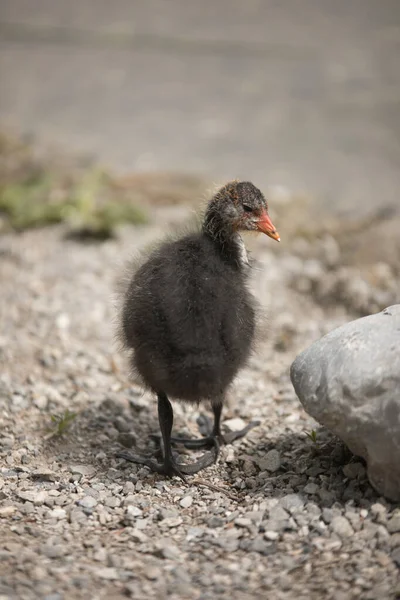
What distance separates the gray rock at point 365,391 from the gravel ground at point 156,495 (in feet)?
0.67

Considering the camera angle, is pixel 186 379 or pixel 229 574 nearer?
pixel 229 574

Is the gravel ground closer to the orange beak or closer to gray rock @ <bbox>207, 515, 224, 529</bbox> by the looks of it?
gray rock @ <bbox>207, 515, 224, 529</bbox>

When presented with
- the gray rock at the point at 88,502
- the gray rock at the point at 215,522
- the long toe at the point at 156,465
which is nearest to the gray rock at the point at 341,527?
the gray rock at the point at 215,522

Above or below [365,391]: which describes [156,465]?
below

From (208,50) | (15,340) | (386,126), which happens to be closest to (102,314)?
(15,340)

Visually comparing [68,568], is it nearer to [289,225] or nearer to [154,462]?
[154,462]

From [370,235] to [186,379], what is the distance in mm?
3458

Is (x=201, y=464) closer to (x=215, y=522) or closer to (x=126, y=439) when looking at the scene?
(x=126, y=439)

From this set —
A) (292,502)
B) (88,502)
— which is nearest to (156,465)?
(88,502)

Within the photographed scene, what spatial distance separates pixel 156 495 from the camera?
3.46 metres

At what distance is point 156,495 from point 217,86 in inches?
286

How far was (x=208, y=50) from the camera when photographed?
10203mm

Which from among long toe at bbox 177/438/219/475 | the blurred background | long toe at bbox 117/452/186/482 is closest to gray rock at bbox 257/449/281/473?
long toe at bbox 177/438/219/475

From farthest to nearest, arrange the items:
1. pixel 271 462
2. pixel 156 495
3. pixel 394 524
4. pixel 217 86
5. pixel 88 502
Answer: pixel 217 86
pixel 271 462
pixel 156 495
pixel 88 502
pixel 394 524
